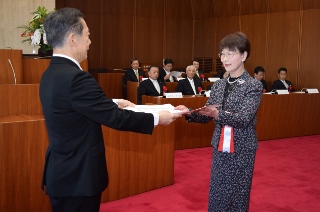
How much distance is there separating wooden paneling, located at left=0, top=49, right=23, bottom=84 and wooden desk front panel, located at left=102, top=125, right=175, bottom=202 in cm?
106

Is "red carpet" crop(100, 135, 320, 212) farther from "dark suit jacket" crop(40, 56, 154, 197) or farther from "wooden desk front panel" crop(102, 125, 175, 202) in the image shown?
"dark suit jacket" crop(40, 56, 154, 197)

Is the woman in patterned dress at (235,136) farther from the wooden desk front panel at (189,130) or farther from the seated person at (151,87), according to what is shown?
the seated person at (151,87)

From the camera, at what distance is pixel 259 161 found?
17.5ft

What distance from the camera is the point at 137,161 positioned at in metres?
3.90

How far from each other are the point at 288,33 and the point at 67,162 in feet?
27.7

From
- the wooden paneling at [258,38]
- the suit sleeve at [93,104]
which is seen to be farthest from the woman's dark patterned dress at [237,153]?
the wooden paneling at [258,38]

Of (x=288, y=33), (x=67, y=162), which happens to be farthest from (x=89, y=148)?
(x=288, y=33)

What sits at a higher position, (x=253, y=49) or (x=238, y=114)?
(x=253, y=49)

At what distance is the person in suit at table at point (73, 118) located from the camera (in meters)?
1.66

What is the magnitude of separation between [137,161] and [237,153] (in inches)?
73.1

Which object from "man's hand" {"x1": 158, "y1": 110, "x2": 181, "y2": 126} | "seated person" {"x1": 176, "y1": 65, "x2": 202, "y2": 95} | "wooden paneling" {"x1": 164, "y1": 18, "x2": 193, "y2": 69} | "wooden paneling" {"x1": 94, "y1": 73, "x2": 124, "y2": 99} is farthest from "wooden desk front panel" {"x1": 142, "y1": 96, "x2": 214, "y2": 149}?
"wooden paneling" {"x1": 164, "y1": 18, "x2": 193, "y2": 69}

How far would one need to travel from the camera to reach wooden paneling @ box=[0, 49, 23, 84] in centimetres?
375

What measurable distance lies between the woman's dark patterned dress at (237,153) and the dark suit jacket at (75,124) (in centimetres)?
66

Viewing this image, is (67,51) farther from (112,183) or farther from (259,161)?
(259,161)
